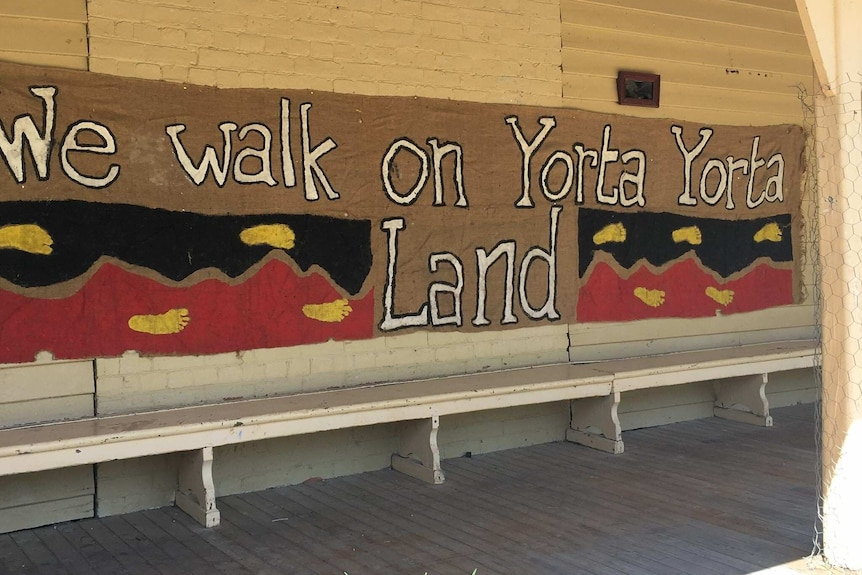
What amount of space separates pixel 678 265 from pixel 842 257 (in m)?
3.02

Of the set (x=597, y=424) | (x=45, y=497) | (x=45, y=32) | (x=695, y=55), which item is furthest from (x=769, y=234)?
(x=45, y=497)

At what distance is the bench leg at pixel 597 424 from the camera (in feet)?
19.3

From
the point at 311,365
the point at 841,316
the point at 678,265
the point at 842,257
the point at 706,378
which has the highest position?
the point at 842,257

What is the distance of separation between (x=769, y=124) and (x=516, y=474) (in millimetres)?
3758

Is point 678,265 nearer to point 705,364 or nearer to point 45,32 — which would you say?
point 705,364

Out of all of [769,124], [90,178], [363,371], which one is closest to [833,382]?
[363,371]

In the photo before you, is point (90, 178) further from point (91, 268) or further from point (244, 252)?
point (244, 252)

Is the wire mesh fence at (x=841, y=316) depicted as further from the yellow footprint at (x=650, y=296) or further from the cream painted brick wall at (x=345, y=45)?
the yellow footprint at (x=650, y=296)

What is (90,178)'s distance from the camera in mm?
4473

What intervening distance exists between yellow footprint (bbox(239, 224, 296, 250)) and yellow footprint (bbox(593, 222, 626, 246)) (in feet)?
7.56

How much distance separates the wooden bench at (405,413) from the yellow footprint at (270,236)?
2.77ft

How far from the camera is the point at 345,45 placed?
527 centimetres

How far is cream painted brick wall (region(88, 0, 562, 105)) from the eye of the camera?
4.64 metres

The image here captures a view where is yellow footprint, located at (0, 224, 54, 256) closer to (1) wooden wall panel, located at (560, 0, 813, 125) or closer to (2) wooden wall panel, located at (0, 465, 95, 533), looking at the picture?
(2) wooden wall panel, located at (0, 465, 95, 533)
